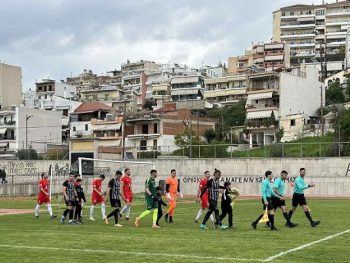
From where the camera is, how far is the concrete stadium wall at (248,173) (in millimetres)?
53125

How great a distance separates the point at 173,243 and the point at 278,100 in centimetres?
7945

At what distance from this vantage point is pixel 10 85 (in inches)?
4754

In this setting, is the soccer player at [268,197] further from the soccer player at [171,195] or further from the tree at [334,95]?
the tree at [334,95]

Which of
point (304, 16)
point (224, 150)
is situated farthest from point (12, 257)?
point (304, 16)

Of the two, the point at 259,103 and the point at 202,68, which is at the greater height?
the point at 202,68

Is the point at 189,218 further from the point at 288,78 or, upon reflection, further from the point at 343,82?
the point at 343,82

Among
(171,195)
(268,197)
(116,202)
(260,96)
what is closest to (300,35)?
(260,96)

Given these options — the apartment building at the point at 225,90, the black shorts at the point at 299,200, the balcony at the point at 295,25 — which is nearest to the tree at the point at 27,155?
the apartment building at the point at 225,90

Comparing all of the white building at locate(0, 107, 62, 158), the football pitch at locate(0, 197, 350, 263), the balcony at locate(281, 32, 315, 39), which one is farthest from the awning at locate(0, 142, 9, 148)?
the football pitch at locate(0, 197, 350, 263)

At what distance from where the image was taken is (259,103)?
3831 inches

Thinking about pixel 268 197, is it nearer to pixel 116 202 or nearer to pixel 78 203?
pixel 116 202

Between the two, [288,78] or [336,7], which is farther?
[336,7]

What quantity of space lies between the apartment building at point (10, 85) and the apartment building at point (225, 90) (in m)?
37.2

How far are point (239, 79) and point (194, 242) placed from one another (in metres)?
103
